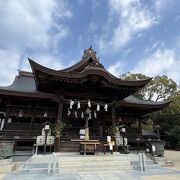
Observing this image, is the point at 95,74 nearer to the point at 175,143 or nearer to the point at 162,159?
the point at 162,159

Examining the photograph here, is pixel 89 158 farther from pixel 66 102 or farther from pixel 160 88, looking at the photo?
pixel 160 88

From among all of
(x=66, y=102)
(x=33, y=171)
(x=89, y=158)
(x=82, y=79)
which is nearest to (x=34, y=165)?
(x=33, y=171)

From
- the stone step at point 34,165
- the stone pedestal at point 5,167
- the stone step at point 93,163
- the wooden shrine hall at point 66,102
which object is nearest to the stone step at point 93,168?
the stone step at point 93,163

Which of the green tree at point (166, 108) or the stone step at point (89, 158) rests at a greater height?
the green tree at point (166, 108)

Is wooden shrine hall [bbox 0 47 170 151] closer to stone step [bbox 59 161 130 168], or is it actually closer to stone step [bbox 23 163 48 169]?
stone step [bbox 23 163 48 169]

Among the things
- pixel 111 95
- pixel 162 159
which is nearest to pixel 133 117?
pixel 111 95

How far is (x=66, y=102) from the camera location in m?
10.8

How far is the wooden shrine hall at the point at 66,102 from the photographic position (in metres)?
10.4

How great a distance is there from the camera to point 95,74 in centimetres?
1049

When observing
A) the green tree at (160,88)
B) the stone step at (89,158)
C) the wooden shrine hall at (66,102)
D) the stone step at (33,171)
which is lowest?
the stone step at (33,171)

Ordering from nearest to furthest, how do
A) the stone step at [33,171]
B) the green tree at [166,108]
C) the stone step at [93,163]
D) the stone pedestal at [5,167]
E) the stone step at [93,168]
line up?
the stone step at [33,171] < the stone pedestal at [5,167] < the stone step at [93,168] < the stone step at [93,163] < the green tree at [166,108]

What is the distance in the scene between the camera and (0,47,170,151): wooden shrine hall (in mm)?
10350

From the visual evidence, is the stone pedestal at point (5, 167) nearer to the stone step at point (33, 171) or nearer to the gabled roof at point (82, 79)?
the stone step at point (33, 171)

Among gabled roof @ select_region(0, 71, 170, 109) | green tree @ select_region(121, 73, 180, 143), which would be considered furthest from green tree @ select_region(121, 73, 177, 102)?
gabled roof @ select_region(0, 71, 170, 109)
